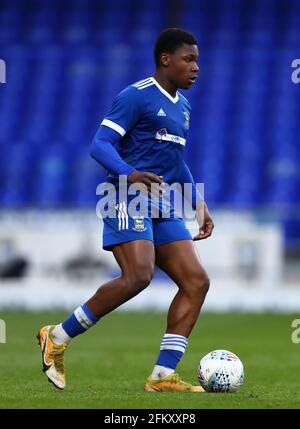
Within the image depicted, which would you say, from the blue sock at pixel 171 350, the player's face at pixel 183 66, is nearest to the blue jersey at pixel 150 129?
the player's face at pixel 183 66

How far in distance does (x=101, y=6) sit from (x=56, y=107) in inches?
170

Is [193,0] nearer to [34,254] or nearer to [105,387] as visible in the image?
[34,254]

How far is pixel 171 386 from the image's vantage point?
7.21m

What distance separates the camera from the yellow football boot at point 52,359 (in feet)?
23.7

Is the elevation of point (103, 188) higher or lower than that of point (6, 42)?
lower

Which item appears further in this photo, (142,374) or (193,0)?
(193,0)

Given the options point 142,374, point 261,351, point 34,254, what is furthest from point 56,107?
point 142,374

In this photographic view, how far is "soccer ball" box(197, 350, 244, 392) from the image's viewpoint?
7.16 m

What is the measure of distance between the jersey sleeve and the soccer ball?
157cm

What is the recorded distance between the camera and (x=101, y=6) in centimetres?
2783

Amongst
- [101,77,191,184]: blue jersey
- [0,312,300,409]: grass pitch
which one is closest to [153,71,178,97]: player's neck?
[101,77,191,184]: blue jersey

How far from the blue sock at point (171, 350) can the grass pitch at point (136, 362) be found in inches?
10.1

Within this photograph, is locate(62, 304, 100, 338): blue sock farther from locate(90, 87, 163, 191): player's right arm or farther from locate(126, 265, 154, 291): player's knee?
locate(90, 87, 163, 191): player's right arm

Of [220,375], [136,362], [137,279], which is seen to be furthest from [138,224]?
[136,362]
